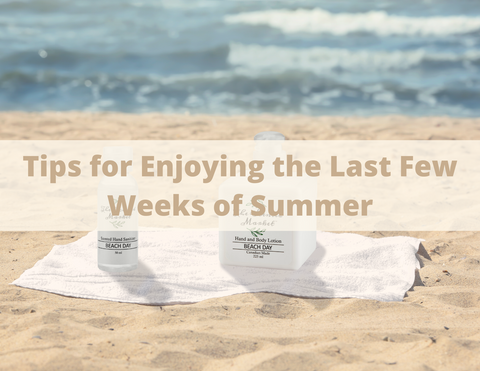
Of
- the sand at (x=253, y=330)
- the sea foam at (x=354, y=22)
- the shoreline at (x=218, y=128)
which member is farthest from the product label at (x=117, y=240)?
the sea foam at (x=354, y=22)

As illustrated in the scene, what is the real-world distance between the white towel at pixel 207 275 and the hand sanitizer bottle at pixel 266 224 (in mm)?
60

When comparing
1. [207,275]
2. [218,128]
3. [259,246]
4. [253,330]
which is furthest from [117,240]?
[218,128]

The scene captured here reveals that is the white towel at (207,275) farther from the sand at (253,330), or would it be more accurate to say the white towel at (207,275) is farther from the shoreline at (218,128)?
the shoreline at (218,128)

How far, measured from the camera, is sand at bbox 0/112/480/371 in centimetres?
111

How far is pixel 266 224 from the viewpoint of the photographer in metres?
1.60

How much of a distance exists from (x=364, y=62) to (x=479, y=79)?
1717 millimetres

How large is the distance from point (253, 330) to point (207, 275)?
401 millimetres

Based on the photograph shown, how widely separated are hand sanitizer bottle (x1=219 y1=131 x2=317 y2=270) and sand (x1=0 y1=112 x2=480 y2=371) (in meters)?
0.15

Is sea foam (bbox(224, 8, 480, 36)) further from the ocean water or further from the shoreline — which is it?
the shoreline

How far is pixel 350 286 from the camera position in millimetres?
1604

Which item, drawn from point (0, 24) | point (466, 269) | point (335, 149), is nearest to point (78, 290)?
point (466, 269)

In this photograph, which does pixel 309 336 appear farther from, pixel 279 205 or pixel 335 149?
pixel 335 149

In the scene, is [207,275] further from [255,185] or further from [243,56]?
[243,56]

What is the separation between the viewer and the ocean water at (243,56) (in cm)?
704
